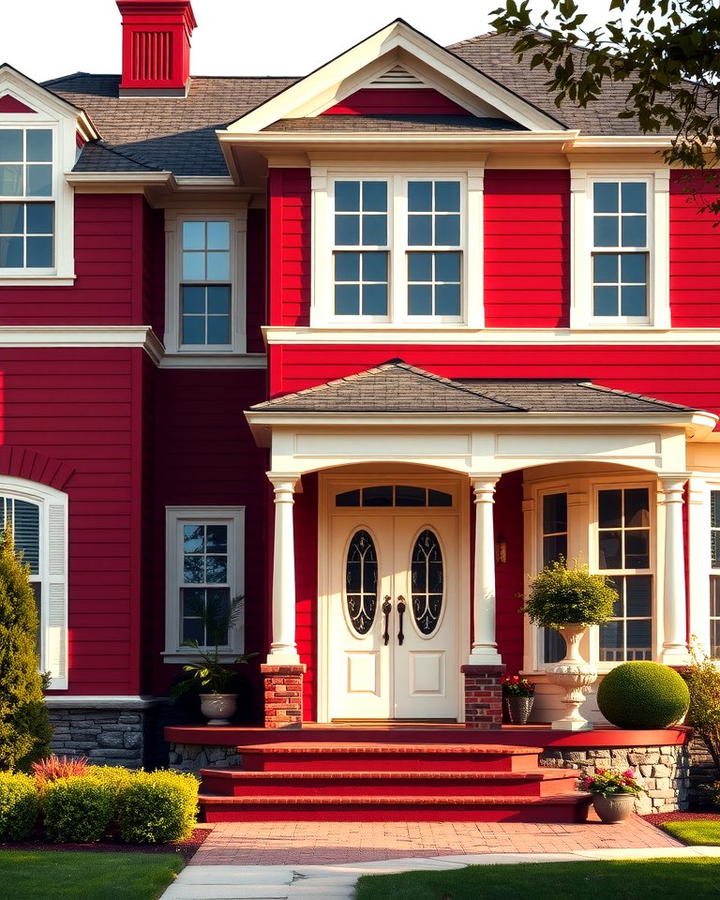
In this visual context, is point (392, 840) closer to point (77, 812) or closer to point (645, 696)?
point (77, 812)

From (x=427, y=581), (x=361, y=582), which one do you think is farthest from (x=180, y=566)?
(x=427, y=581)

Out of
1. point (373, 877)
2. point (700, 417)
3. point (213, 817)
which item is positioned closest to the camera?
point (373, 877)

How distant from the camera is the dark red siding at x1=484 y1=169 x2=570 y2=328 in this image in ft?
57.8

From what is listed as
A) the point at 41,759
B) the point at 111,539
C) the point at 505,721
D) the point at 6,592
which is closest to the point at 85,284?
the point at 111,539

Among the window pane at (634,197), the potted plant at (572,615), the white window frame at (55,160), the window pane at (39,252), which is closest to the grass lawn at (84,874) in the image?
the potted plant at (572,615)

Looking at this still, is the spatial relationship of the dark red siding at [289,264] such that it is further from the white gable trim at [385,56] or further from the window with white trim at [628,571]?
the window with white trim at [628,571]

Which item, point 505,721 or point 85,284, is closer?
point 505,721

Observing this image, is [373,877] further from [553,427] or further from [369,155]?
[369,155]

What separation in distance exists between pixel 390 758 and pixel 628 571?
3.77 m

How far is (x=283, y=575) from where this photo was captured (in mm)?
16078

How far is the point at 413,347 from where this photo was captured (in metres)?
17.5

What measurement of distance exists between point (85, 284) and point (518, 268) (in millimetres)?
5268

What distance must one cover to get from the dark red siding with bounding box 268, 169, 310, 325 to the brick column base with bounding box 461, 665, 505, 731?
4662 mm

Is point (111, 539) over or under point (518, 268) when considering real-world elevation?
under
